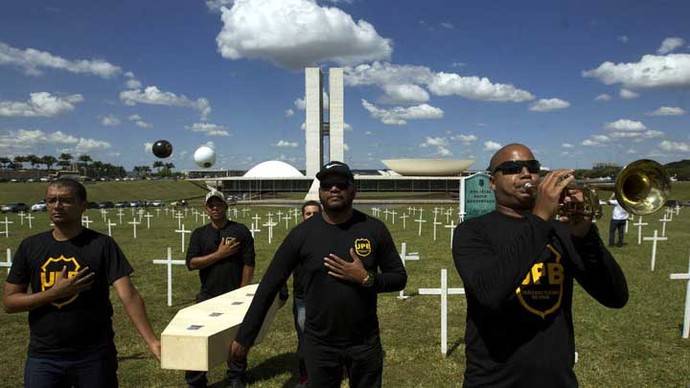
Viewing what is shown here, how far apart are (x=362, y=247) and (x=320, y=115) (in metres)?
71.1

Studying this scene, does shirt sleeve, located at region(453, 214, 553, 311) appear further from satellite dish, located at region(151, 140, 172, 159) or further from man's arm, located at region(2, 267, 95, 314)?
satellite dish, located at region(151, 140, 172, 159)

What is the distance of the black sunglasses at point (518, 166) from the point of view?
7.99 ft

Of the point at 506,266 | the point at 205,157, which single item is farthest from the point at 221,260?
the point at 205,157

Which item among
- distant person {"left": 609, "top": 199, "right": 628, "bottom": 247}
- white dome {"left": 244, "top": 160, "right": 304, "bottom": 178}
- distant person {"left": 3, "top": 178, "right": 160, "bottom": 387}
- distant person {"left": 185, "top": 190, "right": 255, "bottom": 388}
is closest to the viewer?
distant person {"left": 3, "top": 178, "right": 160, "bottom": 387}

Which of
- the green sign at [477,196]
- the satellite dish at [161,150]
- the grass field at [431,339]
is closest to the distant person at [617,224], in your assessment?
the grass field at [431,339]

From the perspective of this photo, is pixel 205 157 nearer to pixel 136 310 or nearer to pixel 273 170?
pixel 136 310

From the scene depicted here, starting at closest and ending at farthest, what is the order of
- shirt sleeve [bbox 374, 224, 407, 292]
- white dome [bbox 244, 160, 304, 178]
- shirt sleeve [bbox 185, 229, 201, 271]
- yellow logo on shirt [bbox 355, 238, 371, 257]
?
yellow logo on shirt [bbox 355, 238, 371, 257] < shirt sleeve [bbox 374, 224, 407, 292] < shirt sleeve [bbox 185, 229, 201, 271] < white dome [bbox 244, 160, 304, 178]

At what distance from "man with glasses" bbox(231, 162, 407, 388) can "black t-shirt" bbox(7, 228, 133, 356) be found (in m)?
0.97

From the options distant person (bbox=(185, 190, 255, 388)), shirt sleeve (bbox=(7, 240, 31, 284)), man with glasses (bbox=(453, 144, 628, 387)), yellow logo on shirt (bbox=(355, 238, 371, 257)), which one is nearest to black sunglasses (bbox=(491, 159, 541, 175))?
man with glasses (bbox=(453, 144, 628, 387))

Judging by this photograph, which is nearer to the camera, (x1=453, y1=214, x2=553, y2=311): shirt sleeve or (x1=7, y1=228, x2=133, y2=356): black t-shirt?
(x1=453, y1=214, x2=553, y2=311): shirt sleeve

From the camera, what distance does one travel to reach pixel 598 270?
7.84 feet

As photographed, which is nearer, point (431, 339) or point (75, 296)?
point (75, 296)

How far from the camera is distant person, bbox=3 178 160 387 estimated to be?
3.05 meters

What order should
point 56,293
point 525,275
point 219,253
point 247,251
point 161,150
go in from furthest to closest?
point 161,150 < point 247,251 < point 219,253 < point 56,293 < point 525,275
